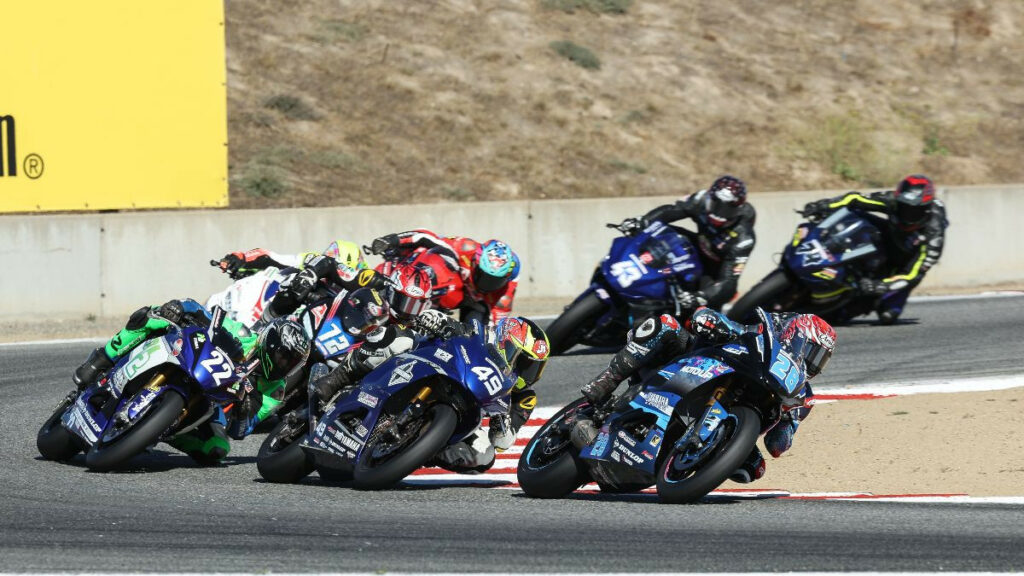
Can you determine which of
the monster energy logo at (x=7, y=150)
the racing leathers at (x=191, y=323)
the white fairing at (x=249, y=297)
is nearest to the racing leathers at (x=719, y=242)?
the white fairing at (x=249, y=297)

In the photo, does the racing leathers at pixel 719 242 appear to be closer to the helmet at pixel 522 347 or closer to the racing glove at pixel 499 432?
the helmet at pixel 522 347

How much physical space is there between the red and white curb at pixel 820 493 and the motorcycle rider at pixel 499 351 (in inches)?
15.5

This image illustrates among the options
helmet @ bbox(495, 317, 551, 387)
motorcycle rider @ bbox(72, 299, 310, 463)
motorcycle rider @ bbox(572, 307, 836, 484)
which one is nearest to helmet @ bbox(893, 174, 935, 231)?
motorcycle rider @ bbox(572, 307, 836, 484)

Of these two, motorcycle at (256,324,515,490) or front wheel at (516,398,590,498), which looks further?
front wheel at (516,398,590,498)

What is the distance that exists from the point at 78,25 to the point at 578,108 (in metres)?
11.6

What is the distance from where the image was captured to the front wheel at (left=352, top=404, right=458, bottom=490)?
319 inches

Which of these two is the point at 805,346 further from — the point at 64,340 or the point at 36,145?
the point at 36,145

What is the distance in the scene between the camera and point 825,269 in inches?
614

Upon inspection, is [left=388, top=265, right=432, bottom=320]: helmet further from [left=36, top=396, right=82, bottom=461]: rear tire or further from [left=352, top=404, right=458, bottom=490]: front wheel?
[left=36, top=396, right=82, bottom=461]: rear tire

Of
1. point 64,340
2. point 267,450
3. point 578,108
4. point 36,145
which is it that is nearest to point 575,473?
point 267,450

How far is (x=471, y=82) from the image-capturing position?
27.9m

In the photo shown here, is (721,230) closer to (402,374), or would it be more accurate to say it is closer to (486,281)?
(486,281)

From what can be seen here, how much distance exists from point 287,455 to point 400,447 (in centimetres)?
84

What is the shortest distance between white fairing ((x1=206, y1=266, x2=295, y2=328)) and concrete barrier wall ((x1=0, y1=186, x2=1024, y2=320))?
5.25 m
